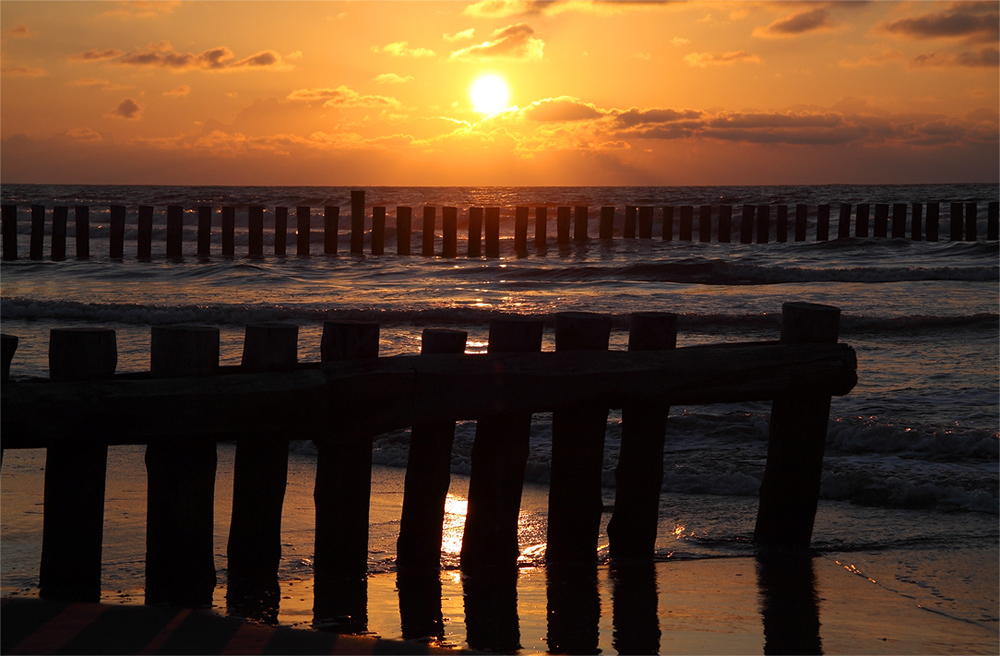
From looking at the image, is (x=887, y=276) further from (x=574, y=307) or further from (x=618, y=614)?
(x=618, y=614)

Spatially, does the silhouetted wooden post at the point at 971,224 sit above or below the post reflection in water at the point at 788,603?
above

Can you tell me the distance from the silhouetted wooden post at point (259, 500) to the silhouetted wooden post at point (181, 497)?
104mm

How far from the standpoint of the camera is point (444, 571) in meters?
3.25

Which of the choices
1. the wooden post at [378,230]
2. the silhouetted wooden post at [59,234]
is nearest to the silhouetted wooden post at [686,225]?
the wooden post at [378,230]

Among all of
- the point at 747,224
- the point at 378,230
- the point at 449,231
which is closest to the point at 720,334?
the point at 449,231

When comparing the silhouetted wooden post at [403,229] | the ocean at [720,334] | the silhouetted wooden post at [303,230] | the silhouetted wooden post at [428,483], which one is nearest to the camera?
the silhouetted wooden post at [428,483]

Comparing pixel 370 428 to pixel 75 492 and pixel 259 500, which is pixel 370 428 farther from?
pixel 75 492

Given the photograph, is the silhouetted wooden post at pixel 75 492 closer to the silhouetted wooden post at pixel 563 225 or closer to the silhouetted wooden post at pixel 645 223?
the silhouetted wooden post at pixel 563 225

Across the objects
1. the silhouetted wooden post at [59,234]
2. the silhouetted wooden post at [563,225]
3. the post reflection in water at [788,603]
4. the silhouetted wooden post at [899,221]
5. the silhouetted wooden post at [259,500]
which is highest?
the silhouetted wooden post at [899,221]

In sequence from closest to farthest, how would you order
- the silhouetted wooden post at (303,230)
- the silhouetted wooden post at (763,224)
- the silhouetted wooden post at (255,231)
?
the silhouetted wooden post at (255,231) → the silhouetted wooden post at (303,230) → the silhouetted wooden post at (763,224)

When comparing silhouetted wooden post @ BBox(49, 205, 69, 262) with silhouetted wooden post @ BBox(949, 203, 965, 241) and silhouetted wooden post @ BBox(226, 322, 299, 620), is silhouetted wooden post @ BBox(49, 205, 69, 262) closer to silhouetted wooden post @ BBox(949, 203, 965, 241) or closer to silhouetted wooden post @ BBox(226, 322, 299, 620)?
silhouetted wooden post @ BBox(226, 322, 299, 620)

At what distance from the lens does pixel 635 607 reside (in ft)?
9.74

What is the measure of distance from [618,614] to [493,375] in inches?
36.2

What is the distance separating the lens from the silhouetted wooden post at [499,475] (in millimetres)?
3078
